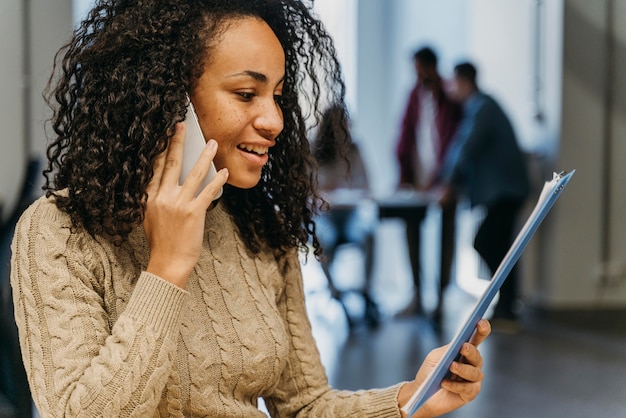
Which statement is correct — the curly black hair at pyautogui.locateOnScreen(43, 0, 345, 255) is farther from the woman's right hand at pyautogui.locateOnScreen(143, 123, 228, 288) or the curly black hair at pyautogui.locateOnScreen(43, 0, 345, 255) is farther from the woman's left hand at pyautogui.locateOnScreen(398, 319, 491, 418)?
the woman's left hand at pyautogui.locateOnScreen(398, 319, 491, 418)

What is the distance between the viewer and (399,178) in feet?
21.1

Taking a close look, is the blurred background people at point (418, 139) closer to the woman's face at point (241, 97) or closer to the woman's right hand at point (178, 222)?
the woman's face at point (241, 97)

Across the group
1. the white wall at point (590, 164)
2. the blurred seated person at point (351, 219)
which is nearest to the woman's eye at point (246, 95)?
the blurred seated person at point (351, 219)

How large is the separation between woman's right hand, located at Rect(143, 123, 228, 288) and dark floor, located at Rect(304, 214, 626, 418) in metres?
2.57

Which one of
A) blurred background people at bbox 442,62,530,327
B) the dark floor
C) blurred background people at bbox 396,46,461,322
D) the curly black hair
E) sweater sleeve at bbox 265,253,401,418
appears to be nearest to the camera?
the curly black hair

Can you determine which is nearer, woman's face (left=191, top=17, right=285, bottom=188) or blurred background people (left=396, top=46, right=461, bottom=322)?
woman's face (left=191, top=17, right=285, bottom=188)

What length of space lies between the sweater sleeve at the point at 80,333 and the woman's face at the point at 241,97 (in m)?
0.26

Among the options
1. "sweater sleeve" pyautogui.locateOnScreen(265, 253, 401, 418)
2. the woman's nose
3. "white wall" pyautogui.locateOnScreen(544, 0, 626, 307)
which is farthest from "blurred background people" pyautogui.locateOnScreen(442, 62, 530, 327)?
the woman's nose

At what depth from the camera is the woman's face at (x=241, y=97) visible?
1273 millimetres

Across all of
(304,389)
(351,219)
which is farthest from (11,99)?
(304,389)

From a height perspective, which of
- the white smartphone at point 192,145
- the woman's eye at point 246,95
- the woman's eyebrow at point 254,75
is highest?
the woman's eyebrow at point 254,75

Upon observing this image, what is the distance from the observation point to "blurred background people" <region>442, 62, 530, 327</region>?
210 inches

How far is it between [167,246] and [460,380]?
49cm

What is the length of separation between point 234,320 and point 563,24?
467 cm
